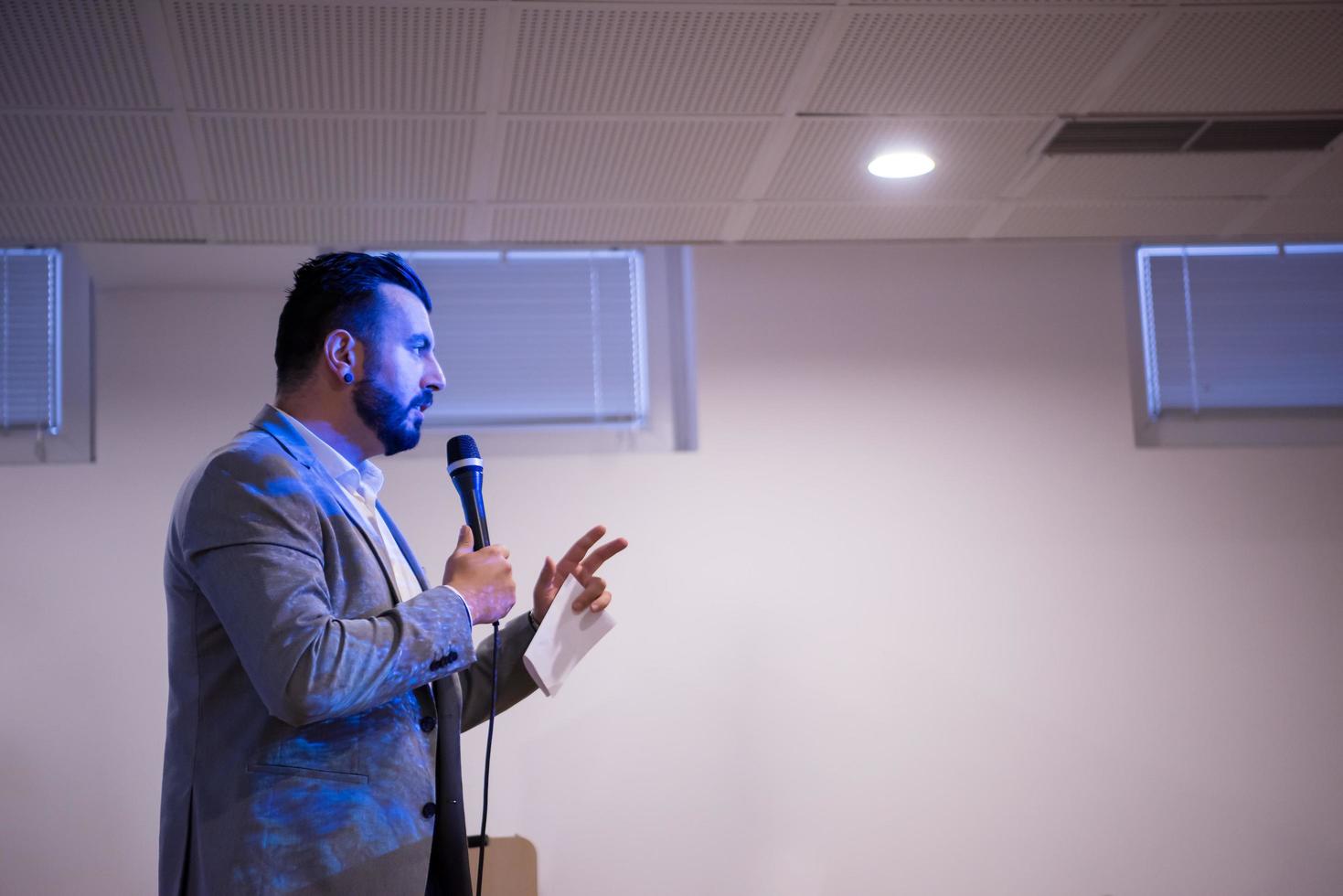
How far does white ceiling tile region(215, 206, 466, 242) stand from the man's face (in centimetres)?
220

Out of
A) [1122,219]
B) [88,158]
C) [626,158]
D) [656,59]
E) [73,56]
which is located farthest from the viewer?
[1122,219]

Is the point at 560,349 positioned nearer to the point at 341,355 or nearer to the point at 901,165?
the point at 901,165

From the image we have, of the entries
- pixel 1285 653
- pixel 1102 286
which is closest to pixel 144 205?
pixel 1102 286

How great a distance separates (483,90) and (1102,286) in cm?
270

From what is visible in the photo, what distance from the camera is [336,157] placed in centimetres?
370

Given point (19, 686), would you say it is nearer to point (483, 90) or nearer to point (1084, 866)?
point (483, 90)

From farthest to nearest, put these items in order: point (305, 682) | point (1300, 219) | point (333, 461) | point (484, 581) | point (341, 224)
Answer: point (1300, 219) < point (341, 224) < point (333, 461) < point (484, 581) < point (305, 682)

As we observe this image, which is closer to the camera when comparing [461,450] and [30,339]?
[461,450]

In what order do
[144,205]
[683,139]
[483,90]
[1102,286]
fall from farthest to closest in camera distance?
[1102,286] → [144,205] → [683,139] → [483,90]

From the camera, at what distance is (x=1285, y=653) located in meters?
4.83

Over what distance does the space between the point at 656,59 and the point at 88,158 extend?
64.3 inches

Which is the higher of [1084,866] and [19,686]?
[19,686]

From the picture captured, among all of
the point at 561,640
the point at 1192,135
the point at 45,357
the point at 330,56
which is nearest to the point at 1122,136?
the point at 1192,135

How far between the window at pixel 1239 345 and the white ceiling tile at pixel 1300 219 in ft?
1.22
